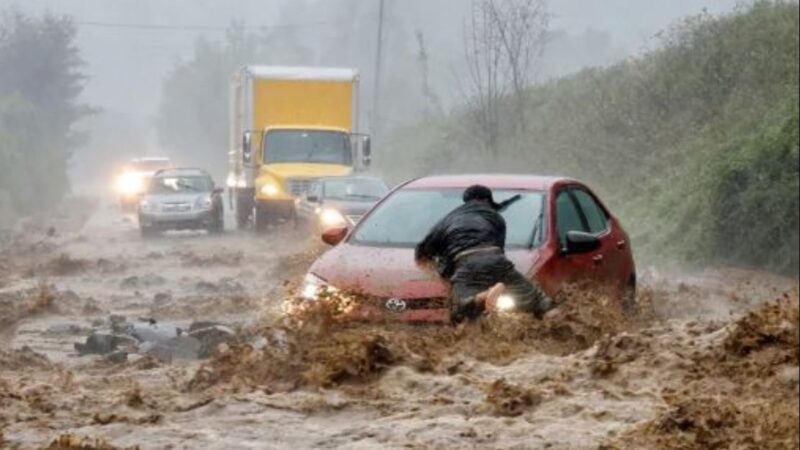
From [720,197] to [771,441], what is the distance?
33.4 ft

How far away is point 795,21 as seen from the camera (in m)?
22.0

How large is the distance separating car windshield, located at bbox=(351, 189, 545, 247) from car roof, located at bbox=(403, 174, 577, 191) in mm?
75

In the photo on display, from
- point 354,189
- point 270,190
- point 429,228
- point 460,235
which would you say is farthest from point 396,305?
point 270,190

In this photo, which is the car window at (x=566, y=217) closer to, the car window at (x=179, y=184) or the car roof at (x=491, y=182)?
the car roof at (x=491, y=182)

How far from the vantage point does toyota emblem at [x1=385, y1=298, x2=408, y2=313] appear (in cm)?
1016

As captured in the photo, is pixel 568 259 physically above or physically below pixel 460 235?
below

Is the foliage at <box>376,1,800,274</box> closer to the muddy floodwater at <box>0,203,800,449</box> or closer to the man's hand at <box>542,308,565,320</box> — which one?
the muddy floodwater at <box>0,203,800,449</box>

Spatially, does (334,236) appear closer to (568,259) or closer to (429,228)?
(429,228)

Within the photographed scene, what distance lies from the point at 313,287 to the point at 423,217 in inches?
54.1

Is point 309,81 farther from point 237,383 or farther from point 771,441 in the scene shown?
point 771,441

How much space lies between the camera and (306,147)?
102 feet

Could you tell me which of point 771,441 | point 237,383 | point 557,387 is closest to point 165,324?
point 237,383

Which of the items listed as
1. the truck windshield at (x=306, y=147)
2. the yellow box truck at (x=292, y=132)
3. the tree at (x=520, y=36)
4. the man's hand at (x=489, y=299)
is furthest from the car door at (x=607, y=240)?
the truck windshield at (x=306, y=147)

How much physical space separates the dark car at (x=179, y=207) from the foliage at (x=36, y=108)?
9.87 m
